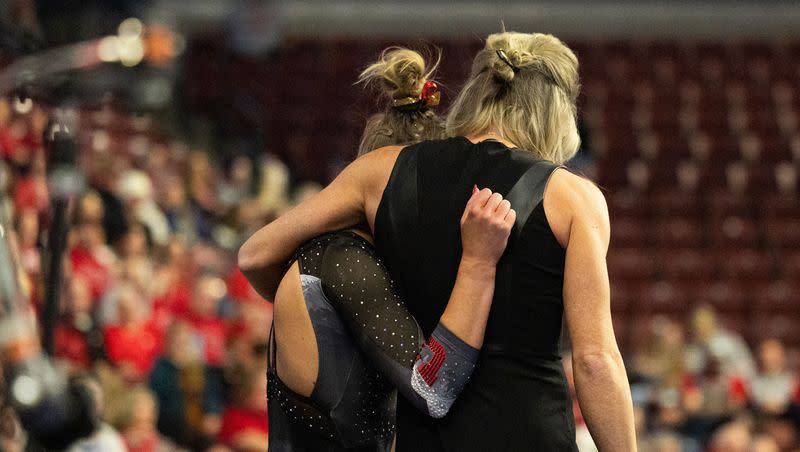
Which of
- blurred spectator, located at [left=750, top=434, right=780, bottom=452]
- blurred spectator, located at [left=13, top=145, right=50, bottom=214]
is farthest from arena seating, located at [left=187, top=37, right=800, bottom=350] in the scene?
blurred spectator, located at [left=13, top=145, right=50, bottom=214]

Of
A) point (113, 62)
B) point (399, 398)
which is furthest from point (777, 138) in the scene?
point (399, 398)

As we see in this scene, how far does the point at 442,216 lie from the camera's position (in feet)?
7.62

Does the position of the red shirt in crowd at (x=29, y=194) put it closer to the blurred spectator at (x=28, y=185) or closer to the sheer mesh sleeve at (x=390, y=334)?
the blurred spectator at (x=28, y=185)

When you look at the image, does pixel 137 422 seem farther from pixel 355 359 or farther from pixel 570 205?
pixel 570 205

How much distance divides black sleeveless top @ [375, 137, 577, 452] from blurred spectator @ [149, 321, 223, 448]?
3.20 metres

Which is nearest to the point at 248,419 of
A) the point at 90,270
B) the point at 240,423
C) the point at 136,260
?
the point at 240,423

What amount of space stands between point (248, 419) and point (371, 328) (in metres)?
2.92

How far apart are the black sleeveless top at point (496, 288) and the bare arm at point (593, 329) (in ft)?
0.17

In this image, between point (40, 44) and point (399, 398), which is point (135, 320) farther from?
point (399, 398)

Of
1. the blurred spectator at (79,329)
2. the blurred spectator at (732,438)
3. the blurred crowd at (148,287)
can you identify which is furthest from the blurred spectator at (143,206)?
the blurred spectator at (732,438)

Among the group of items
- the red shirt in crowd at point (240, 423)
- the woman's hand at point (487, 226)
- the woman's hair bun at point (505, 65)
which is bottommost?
the red shirt in crowd at point (240, 423)

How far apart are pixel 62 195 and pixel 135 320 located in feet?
9.47

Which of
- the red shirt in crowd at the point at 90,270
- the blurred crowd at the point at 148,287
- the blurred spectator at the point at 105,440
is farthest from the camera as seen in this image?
the red shirt in crowd at the point at 90,270

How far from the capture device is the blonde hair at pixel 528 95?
2373 millimetres
